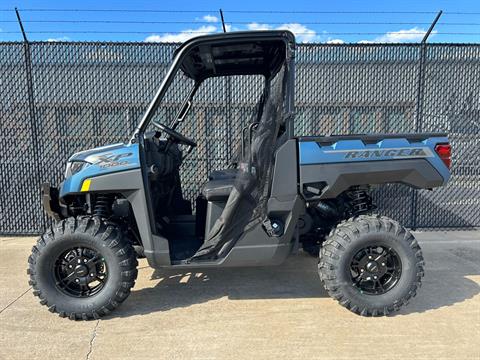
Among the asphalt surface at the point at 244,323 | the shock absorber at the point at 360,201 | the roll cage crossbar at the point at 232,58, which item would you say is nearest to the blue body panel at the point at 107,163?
the roll cage crossbar at the point at 232,58

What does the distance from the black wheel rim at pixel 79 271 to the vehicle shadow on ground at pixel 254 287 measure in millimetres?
350

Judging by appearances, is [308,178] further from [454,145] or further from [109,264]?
[454,145]

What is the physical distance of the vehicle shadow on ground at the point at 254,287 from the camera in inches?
137

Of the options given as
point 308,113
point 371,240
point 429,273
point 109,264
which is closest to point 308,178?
point 371,240

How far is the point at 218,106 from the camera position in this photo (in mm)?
5863

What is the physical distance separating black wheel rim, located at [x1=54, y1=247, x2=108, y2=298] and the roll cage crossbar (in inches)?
41.7

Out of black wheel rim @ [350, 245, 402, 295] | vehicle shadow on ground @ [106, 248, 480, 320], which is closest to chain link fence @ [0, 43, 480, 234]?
vehicle shadow on ground @ [106, 248, 480, 320]

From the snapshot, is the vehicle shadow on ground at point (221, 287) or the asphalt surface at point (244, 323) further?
the vehicle shadow on ground at point (221, 287)

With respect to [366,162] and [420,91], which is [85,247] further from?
[420,91]

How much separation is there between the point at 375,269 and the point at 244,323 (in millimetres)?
1196

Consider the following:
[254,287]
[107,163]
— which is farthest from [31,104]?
[254,287]

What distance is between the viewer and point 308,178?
3182 mm

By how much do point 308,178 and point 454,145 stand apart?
13.3 ft

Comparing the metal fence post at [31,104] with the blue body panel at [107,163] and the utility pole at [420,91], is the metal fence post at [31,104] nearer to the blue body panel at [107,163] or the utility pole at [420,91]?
the blue body panel at [107,163]
